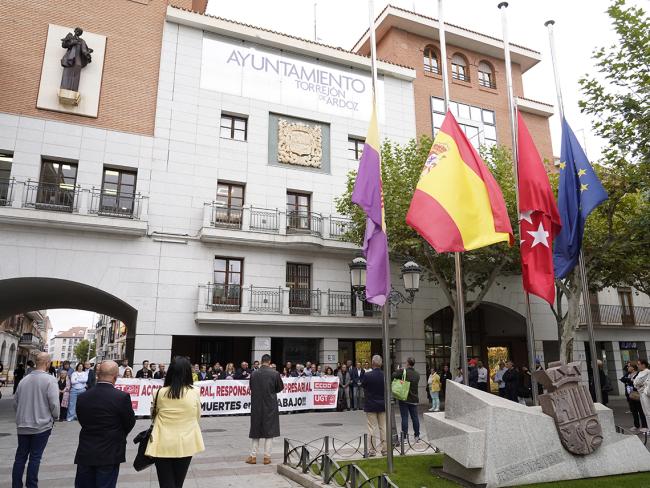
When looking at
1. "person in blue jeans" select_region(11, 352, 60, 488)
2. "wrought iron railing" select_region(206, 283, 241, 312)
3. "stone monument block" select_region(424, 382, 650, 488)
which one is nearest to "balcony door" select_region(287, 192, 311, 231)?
"wrought iron railing" select_region(206, 283, 241, 312)

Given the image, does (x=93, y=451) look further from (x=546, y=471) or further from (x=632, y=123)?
(x=632, y=123)

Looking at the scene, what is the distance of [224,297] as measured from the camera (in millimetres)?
20438

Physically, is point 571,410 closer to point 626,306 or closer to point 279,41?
point 279,41

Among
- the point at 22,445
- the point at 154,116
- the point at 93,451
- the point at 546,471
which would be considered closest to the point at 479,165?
the point at 546,471

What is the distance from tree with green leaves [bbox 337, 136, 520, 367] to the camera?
18.8 meters

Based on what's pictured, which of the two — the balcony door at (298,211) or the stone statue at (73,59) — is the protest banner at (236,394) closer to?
the balcony door at (298,211)

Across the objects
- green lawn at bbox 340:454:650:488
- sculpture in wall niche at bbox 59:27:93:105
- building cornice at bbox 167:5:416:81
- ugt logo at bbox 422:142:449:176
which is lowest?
green lawn at bbox 340:454:650:488

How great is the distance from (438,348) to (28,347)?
238ft

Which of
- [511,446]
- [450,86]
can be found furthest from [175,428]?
[450,86]

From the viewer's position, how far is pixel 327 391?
18812mm

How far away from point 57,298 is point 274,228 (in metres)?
10.5

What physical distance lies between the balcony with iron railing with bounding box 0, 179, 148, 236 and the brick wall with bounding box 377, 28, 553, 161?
14.9 metres

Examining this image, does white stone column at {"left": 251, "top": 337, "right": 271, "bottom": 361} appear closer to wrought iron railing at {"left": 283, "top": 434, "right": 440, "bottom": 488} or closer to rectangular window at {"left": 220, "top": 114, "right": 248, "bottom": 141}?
rectangular window at {"left": 220, "top": 114, "right": 248, "bottom": 141}

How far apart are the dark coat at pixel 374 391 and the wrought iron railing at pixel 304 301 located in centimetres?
1157
